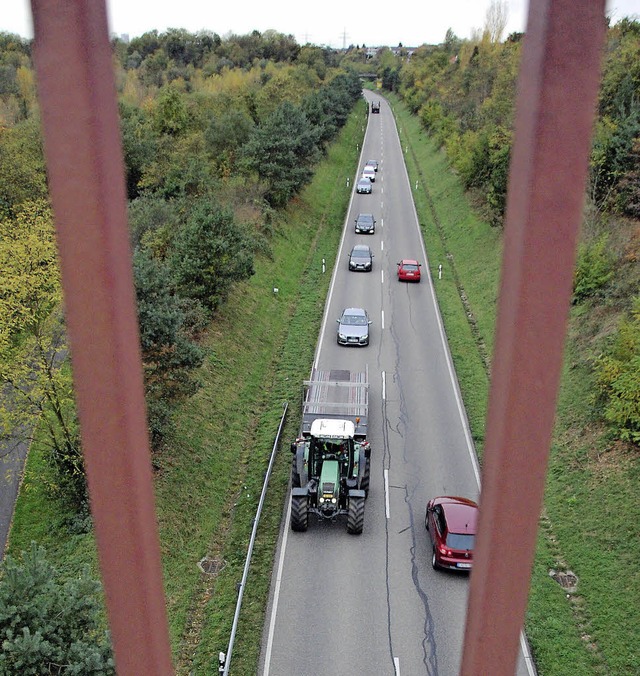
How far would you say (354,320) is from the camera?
24812mm

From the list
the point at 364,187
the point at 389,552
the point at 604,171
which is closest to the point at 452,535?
the point at 389,552

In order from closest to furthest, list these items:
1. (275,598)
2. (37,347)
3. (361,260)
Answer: (275,598) < (37,347) < (361,260)

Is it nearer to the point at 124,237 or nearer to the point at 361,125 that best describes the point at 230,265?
the point at 124,237

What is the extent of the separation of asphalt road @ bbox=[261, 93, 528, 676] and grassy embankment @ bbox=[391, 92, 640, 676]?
934mm

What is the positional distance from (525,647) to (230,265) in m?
15.7

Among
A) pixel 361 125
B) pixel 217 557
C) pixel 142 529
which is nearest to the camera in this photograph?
pixel 142 529

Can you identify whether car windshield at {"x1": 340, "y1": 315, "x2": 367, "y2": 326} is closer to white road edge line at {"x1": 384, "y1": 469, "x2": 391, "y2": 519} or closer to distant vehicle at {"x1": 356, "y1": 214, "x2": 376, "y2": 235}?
white road edge line at {"x1": 384, "y1": 469, "x2": 391, "y2": 519}

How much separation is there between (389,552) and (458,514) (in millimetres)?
1834

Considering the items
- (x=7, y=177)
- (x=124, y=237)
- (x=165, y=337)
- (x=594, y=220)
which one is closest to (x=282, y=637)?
(x=165, y=337)

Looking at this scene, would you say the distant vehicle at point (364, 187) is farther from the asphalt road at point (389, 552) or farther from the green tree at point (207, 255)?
the green tree at point (207, 255)

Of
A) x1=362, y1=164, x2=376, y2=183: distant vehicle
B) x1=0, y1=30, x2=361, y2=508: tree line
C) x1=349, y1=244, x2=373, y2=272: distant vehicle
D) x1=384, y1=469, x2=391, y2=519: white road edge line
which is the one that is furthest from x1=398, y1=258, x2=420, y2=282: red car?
x1=362, y1=164, x2=376, y2=183: distant vehicle

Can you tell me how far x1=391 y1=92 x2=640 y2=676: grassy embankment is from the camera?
465 inches

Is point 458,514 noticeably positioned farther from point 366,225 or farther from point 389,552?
point 366,225

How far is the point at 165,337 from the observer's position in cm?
1549
